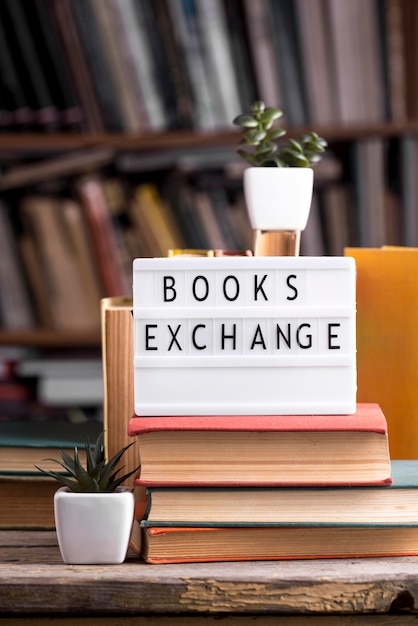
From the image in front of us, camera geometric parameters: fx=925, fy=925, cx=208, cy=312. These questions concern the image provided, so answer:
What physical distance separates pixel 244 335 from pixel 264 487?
15cm

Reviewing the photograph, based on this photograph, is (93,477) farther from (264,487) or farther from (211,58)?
(211,58)

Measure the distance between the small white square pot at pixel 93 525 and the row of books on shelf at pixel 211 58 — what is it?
1.54m

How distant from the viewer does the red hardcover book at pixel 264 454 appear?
86 cm

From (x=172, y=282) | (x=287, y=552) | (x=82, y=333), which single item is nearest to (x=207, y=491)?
(x=287, y=552)

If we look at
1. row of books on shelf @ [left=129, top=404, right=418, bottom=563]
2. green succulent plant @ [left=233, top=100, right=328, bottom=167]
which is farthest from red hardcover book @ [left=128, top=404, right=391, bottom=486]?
green succulent plant @ [left=233, top=100, right=328, bottom=167]

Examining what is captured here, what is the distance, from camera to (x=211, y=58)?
2.20 meters

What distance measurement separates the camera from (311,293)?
2.93 feet

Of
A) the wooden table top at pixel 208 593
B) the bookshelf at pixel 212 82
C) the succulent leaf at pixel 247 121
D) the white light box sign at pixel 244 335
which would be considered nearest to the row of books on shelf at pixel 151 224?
the bookshelf at pixel 212 82

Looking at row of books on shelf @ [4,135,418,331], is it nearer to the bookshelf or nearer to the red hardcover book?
the bookshelf

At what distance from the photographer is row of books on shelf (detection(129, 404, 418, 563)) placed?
854 mm

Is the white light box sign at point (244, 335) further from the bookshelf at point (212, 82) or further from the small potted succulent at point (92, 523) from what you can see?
the bookshelf at point (212, 82)

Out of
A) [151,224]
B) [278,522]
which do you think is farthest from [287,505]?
[151,224]

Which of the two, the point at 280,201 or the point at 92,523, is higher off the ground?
the point at 280,201

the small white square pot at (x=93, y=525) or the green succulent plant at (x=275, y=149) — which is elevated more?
the green succulent plant at (x=275, y=149)
